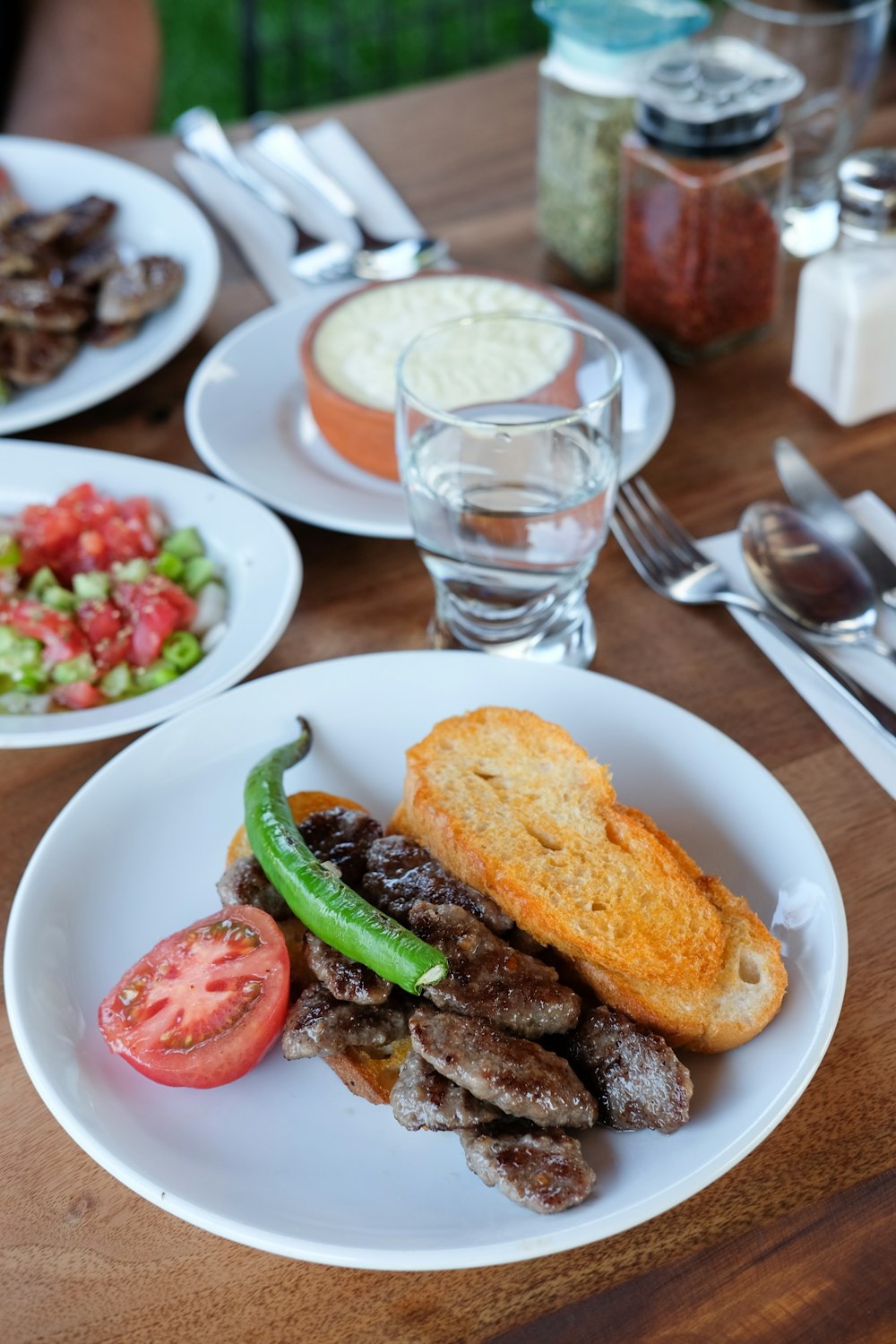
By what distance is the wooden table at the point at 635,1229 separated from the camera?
907 mm

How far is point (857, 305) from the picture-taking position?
1654 mm

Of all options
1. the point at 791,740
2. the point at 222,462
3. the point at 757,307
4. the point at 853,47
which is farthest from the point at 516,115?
the point at 791,740

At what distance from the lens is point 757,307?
188 cm

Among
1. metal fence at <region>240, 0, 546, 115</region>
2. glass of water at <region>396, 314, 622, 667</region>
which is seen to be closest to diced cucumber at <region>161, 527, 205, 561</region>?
glass of water at <region>396, 314, 622, 667</region>

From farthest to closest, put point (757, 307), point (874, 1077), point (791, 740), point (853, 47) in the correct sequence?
1. point (853, 47)
2. point (757, 307)
3. point (791, 740)
4. point (874, 1077)

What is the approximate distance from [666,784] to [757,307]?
0.97 m

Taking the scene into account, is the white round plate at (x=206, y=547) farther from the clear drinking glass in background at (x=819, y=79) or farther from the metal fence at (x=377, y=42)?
the metal fence at (x=377, y=42)

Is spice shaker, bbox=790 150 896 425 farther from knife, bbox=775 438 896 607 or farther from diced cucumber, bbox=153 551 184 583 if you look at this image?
diced cucumber, bbox=153 551 184 583

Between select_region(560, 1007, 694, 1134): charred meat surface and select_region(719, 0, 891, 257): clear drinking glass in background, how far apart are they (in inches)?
59.7

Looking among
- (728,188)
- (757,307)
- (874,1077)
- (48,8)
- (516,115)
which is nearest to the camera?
(874,1077)

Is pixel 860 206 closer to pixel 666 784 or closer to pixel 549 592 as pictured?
pixel 549 592

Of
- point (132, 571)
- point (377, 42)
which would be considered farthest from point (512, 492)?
point (377, 42)

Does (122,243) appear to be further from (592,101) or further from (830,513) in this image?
(830,513)

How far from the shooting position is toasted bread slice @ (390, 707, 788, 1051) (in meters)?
0.98
